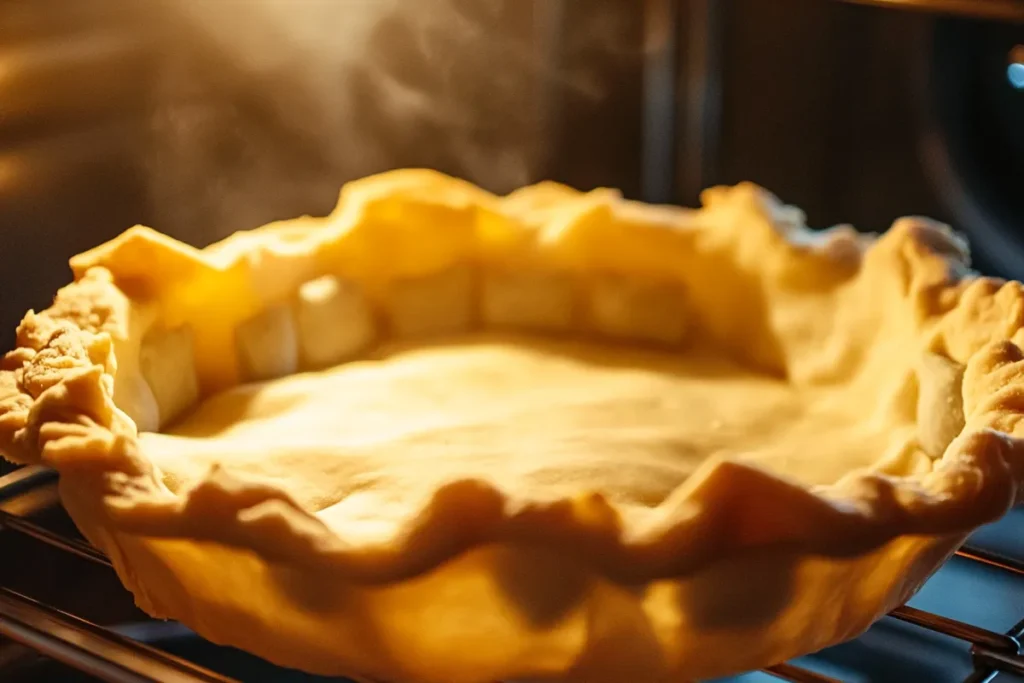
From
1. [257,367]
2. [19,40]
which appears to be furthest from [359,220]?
[19,40]

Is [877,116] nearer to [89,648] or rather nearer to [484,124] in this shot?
[484,124]

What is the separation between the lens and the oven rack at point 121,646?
55 cm

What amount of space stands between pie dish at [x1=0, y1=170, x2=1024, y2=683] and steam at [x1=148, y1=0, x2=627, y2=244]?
2.7 inches

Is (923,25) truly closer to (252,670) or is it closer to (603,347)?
(603,347)

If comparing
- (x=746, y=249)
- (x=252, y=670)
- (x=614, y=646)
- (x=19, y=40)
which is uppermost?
(x=19, y=40)

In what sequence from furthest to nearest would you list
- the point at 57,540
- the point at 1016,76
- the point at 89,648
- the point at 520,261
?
the point at 1016,76, the point at 520,261, the point at 57,540, the point at 89,648

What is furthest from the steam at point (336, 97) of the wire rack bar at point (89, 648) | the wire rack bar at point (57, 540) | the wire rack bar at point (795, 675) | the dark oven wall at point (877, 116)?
the wire rack bar at point (795, 675)

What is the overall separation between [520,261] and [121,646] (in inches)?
17.7

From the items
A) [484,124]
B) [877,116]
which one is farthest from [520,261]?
[877,116]

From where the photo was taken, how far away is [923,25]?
3.50 feet

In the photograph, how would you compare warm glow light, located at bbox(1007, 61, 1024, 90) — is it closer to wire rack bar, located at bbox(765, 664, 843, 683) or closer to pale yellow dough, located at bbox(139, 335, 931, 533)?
pale yellow dough, located at bbox(139, 335, 931, 533)

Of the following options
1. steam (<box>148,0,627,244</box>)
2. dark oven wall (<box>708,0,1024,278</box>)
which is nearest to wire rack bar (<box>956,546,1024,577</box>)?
dark oven wall (<box>708,0,1024,278</box>)

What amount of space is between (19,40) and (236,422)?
0.84ft

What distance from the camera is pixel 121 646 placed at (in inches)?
22.7
